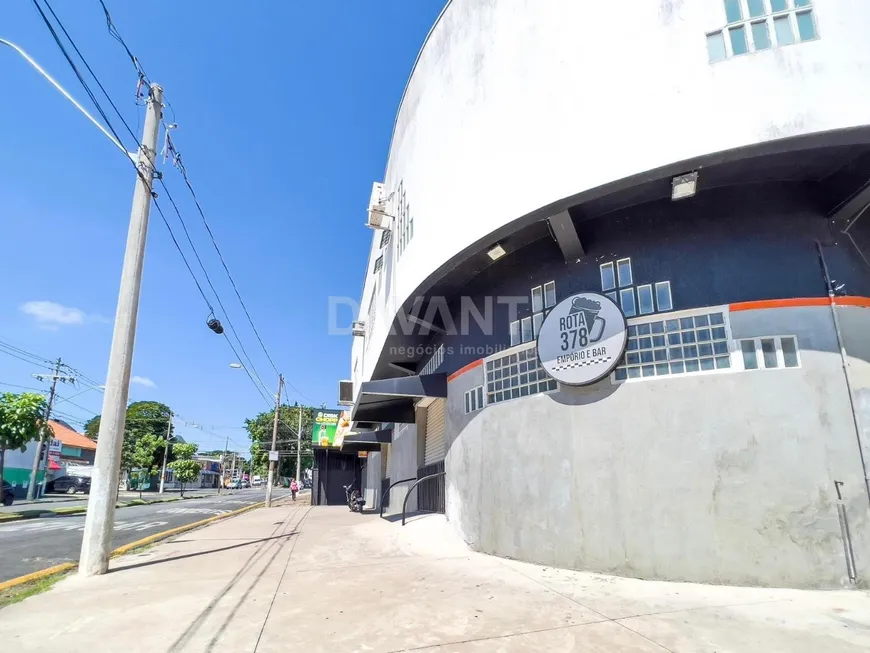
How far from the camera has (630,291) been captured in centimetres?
678

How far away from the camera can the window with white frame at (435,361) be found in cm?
1172

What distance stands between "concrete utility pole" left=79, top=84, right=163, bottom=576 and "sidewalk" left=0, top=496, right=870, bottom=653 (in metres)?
0.50

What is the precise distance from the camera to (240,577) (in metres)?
6.62

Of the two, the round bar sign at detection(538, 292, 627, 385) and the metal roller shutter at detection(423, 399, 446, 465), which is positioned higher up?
the round bar sign at detection(538, 292, 627, 385)

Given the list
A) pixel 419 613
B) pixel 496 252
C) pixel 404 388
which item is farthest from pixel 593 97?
pixel 404 388

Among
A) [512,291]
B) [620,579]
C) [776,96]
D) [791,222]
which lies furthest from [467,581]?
[776,96]

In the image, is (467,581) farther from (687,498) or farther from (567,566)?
(687,498)

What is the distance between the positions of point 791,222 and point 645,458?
3.52 metres

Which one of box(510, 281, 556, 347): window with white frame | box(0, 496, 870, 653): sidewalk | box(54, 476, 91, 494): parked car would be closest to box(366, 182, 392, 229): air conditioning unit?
box(510, 281, 556, 347): window with white frame

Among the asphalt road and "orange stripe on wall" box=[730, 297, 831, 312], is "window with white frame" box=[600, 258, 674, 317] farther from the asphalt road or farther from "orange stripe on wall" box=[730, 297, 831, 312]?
the asphalt road

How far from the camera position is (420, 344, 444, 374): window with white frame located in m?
11.7

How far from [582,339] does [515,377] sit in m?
1.50

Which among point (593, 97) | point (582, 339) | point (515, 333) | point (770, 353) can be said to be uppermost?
point (593, 97)

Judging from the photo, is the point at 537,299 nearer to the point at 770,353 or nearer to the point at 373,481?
the point at 770,353
